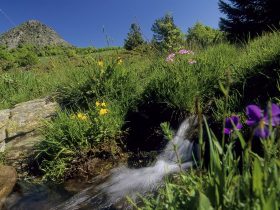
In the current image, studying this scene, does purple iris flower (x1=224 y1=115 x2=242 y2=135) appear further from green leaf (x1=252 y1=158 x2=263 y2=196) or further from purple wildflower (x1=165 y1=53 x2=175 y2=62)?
purple wildflower (x1=165 y1=53 x2=175 y2=62)

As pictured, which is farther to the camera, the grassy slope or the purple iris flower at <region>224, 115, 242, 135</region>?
the grassy slope

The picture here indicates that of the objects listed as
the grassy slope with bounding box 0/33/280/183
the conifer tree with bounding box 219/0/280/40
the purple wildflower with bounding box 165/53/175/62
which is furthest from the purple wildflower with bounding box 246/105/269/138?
the conifer tree with bounding box 219/0/280/40

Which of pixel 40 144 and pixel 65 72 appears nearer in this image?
pixel 40 144

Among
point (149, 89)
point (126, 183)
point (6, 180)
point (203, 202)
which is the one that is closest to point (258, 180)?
point (203, 202)

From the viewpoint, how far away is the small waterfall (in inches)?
166

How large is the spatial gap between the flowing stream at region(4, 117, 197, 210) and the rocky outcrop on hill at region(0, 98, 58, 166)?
1.64 meters

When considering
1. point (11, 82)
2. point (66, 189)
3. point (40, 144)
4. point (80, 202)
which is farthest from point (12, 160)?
point (11, 82)

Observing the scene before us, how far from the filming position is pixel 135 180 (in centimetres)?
461

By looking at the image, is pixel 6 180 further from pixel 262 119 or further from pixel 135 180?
pixel 262 119

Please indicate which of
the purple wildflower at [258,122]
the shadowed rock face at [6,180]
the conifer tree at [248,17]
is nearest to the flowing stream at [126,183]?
the shadowed rock face at [6,180]

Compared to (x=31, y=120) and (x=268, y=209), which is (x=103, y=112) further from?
(x=268, y=209)

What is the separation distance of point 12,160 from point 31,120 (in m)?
1.16

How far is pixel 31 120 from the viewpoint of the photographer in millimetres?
7207

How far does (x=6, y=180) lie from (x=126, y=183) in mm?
1711
